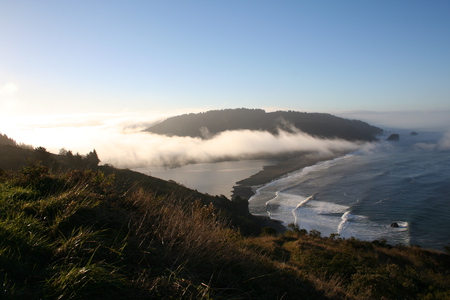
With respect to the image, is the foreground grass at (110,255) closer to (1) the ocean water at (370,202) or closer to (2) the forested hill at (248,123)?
(1) the ocean water at (370,202)

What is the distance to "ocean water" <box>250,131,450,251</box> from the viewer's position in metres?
29.4

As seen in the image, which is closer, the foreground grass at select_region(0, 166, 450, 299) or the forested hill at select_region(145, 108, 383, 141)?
the foreground grass at select_region(0, 166, 450, 299)

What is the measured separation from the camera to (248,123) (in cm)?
17512

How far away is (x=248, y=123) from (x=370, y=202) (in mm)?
137853

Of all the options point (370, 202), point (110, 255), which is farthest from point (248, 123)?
point (110, 255)

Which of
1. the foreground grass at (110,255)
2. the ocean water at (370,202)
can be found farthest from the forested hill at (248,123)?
the foreground grass at (110,255)

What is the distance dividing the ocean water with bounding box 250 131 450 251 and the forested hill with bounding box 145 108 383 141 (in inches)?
3470

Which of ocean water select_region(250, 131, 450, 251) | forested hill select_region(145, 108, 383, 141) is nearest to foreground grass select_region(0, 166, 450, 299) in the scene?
ocean water select_region(250, 131, 450, 251)

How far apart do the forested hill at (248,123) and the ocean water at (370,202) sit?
88135 millimetres

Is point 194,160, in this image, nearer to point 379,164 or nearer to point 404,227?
point 379,164

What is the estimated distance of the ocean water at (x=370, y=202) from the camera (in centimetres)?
2936

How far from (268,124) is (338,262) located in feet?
547

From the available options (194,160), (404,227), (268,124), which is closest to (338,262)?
(404,227)

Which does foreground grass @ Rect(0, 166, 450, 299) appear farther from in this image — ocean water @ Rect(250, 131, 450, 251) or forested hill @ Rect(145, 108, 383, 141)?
forested hill @ Rect(145, 108, 383, 141)
